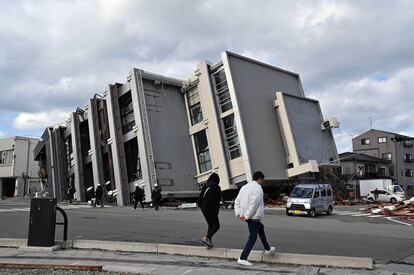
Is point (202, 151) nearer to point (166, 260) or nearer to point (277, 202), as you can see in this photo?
point (277, 202)

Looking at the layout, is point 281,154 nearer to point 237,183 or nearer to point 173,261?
point 237,183

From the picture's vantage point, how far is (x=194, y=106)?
1459 inches

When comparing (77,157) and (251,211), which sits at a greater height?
(77,157)

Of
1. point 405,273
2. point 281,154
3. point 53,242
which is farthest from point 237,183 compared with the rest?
point 405,273

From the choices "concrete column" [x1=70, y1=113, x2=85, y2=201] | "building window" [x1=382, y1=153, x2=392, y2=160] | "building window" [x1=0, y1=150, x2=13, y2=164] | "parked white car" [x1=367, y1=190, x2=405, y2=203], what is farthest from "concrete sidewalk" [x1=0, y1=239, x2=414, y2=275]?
"building window" [x1=382, y1=153, x2=392, y2=160]

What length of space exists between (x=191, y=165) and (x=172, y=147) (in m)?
2.15

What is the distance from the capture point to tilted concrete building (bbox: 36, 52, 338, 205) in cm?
3328

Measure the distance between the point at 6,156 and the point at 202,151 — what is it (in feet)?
130

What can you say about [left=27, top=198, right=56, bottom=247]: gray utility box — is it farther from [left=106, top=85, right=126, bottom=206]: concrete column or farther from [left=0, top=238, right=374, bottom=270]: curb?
[left=106, top=85, right=126, bottom=206]: concrete column

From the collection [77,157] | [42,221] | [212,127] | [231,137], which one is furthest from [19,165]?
[42,221]

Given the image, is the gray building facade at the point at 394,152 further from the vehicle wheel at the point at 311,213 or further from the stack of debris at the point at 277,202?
the vehicle wheel at the point at 311,213

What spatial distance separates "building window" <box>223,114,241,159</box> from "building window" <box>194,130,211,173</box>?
7.41ft

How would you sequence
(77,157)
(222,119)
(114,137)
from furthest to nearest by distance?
(77,157) < (114,137) < (222,119)

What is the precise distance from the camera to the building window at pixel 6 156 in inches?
2530
